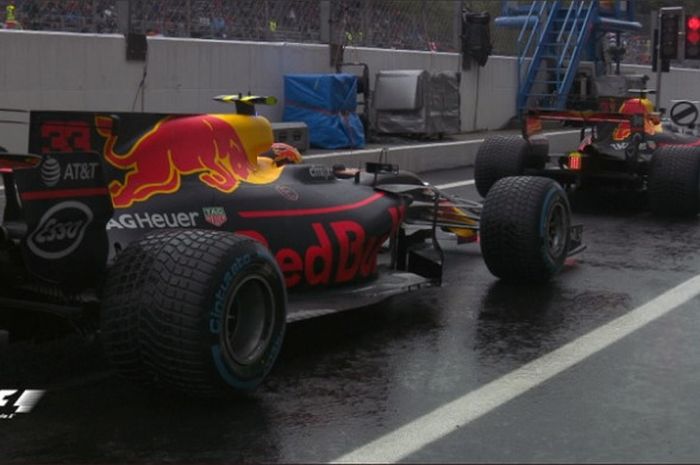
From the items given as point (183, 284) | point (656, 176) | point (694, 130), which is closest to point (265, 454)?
point (183, 284)

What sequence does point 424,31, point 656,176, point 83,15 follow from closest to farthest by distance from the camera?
point 656,176
point 83,15
point 424,31

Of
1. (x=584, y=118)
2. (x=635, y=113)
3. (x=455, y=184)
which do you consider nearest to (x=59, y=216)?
(x=584, y=118)

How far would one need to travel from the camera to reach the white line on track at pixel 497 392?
4480 millimetres

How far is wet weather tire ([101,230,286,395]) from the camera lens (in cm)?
459

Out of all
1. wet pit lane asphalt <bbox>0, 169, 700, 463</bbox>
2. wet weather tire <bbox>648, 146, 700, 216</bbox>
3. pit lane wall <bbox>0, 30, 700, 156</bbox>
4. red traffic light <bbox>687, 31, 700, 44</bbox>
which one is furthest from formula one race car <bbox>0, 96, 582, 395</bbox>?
red traffic light <bbox>687, 31, 700, 44</bbox>

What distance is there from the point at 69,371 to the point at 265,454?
1.51m

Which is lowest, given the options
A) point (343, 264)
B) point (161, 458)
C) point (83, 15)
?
point (161, 458)

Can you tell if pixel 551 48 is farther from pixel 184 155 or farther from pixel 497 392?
pixel 497 392

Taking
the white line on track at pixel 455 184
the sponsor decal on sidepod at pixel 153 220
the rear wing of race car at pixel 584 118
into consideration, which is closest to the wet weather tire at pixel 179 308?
the sponsor decal on sidepod at pixel 153 220

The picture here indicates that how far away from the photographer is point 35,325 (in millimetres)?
5418

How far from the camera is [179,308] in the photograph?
459cm

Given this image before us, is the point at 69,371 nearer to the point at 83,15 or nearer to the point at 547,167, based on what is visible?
the point at 547,167

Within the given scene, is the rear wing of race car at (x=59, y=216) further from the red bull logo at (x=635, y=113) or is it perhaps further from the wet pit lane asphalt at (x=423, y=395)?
the red bull logo at (x=635, y=113)

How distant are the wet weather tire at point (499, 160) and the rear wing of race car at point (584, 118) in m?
0.18
